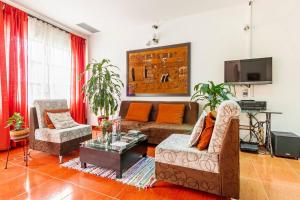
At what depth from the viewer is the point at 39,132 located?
263cm

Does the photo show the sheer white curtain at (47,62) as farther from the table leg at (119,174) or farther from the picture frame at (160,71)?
the table leg at (119,174)

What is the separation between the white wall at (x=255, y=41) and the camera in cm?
288

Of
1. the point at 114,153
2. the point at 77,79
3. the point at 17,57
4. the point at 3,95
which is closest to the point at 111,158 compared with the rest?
the point at 114,153

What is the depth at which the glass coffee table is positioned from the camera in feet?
6.46

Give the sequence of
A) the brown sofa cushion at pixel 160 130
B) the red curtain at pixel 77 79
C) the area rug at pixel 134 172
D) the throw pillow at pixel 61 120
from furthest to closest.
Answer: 1. the red curtain at pixel 77 79
2. the brown sofa cushion at pixel 160 130
3. the throw pillow at pixel 61 120
4. the area rug at pixel 134 172

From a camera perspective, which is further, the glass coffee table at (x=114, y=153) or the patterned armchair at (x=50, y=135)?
the patterned armchair at (x=50, y=135)

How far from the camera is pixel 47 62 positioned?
3.79m

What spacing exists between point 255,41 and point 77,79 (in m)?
4.23

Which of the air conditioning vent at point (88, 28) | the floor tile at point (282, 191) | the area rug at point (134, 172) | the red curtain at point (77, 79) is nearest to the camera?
the floor tile at point (282, 191)

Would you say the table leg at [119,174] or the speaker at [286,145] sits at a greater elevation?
the speaker at [286,145]

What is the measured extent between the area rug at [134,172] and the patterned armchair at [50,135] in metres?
0.26

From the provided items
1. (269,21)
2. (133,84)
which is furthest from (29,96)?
(269,21)

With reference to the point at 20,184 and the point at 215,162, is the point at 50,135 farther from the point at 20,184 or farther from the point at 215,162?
the point at 215,162

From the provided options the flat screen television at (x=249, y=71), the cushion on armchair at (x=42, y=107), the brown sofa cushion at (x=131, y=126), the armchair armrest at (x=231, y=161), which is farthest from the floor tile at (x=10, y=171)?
the flat screen television at (x=249, y=71)
